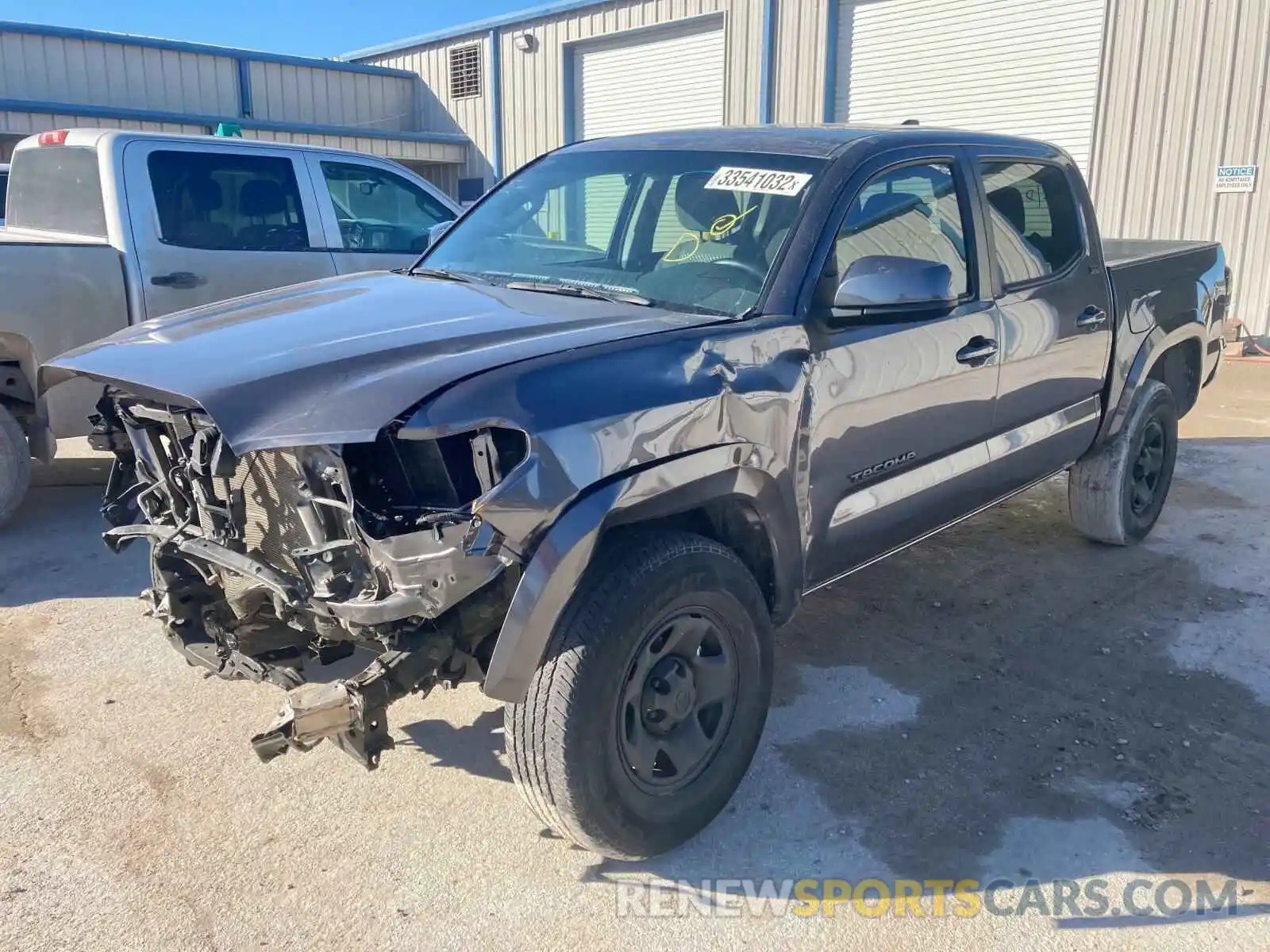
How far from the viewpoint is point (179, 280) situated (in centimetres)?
560

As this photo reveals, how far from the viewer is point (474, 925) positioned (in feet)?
8.54

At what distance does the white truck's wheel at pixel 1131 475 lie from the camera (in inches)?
201

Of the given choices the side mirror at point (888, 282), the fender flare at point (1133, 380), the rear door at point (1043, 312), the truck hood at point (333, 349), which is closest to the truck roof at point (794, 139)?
the rear door at point (1043, 312)

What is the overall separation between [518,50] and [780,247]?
16172 mm

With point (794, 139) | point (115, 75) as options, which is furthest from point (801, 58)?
point (794, 139)

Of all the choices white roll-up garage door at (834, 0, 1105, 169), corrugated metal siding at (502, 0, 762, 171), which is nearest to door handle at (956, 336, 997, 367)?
white roll-up garage door at (834, 0, 1105, 169)

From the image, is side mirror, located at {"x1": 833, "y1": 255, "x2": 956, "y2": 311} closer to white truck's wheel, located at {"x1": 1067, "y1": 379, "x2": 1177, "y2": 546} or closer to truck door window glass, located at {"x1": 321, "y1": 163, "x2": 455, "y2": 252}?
white truck's wheel, located at {"x1": 1067, "y1": 379, "x2": 1177, "y2": 546}

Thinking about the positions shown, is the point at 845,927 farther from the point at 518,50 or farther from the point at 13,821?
the point at 518,50

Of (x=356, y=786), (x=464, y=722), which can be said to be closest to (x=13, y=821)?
(x=356, y=786)

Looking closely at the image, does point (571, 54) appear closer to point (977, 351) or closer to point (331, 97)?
point (331, 97)

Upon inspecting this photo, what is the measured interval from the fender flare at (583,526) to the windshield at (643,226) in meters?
0.57

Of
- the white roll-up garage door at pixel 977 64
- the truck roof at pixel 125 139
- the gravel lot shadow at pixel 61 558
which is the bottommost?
the gravel lot shadow at pixel 61 558

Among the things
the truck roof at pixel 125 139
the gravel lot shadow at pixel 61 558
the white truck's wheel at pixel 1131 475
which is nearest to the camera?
the gravel lot shadow at pixel 61 558

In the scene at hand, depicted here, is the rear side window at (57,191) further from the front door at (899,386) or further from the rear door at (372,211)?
the front door at (899,386)
